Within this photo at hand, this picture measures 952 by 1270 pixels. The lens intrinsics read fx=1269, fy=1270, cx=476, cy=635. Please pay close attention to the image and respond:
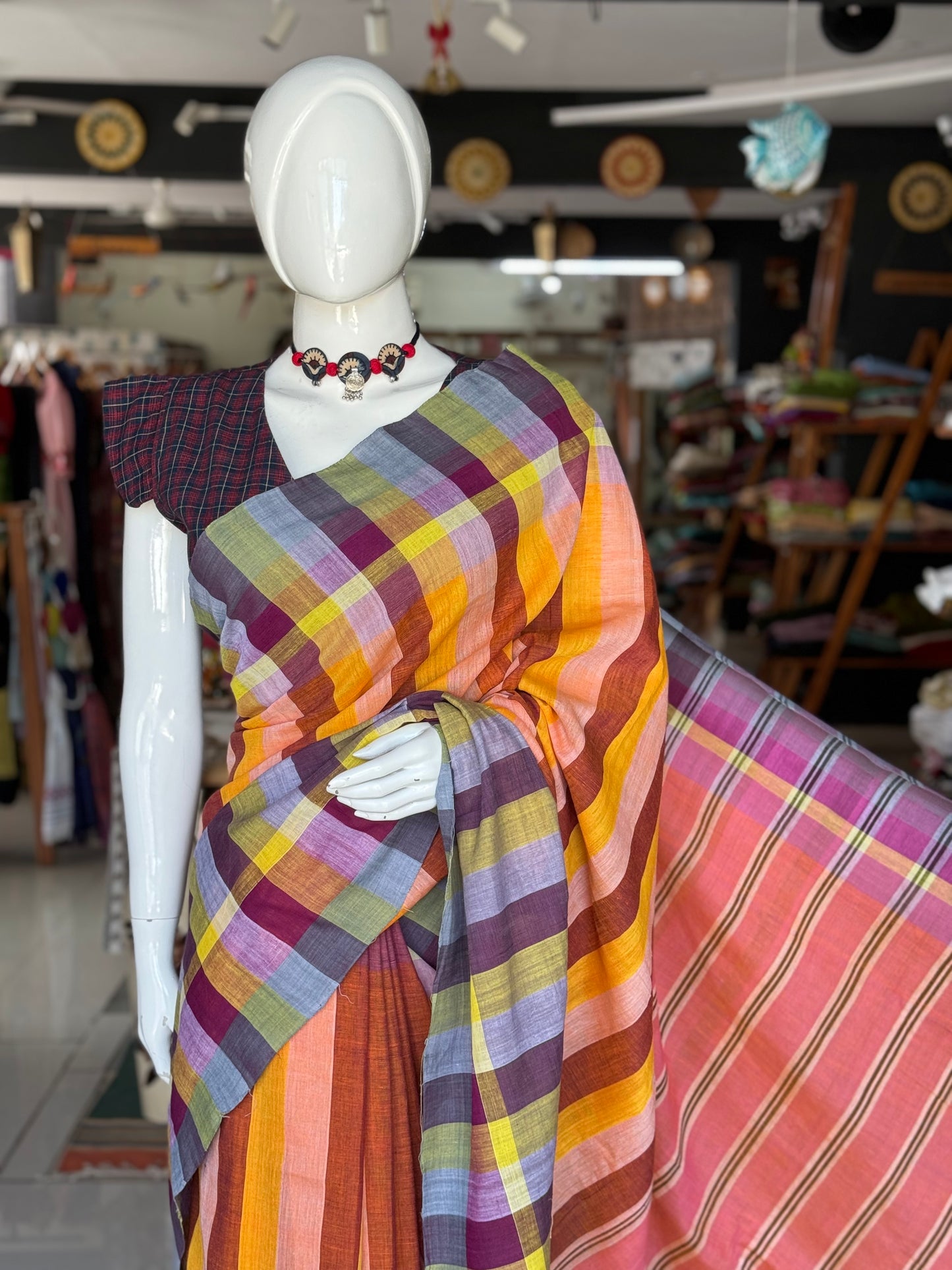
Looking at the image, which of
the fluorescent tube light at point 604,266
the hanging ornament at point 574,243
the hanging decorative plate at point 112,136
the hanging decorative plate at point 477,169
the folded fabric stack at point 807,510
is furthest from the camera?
the fluorescent tube light at point 604,266

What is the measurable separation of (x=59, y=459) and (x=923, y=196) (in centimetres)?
444

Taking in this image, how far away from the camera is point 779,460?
759 cm

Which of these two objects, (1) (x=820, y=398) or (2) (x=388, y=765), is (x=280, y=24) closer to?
(1) (x=820, y=398)

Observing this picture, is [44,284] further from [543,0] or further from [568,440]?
[568,440]

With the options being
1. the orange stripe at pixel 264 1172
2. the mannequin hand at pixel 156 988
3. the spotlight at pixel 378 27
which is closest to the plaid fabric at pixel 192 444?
the mannequin hand at pixel 156 988

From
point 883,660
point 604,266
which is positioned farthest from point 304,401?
point 604,266

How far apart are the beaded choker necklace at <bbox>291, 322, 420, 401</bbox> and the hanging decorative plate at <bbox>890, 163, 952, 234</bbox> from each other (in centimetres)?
588

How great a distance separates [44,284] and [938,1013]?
1273 centimetres

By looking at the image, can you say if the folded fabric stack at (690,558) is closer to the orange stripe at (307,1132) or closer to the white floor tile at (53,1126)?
the white floor tile at (53,1126)

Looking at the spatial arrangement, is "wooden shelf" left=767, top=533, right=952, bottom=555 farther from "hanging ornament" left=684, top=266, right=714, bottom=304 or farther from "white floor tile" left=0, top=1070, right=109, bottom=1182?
"white floor tile" left=0, top=1070, right=109, bottom=1182

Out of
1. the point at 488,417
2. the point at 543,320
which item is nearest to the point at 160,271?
the point at 543,320

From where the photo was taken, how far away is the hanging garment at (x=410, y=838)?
116 centimetres

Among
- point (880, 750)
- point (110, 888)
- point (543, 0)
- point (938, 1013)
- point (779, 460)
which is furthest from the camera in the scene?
point (779, 460)

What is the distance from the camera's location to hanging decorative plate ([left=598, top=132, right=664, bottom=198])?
625 centimetres
